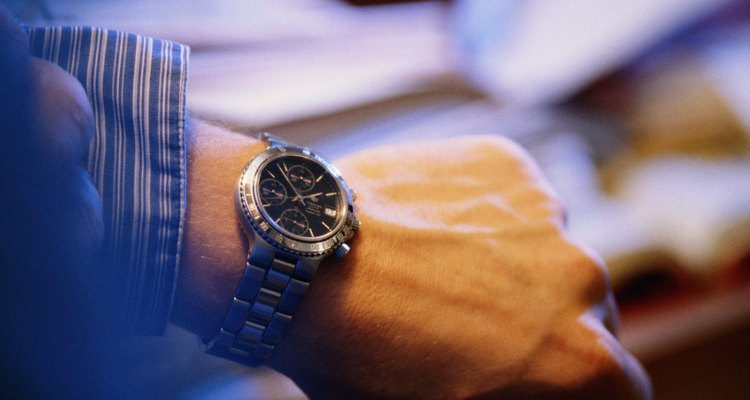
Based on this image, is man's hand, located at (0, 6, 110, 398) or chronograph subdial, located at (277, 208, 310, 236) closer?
man's hand, located at (0, 6, 110, 398)

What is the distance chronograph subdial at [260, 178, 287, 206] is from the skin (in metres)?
0.04

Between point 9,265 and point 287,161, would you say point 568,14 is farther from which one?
point 9,265

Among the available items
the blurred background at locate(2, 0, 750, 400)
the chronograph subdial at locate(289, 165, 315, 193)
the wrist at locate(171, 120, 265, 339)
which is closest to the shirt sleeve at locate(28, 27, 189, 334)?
the wrist at locate(171, 120, 265, 339)

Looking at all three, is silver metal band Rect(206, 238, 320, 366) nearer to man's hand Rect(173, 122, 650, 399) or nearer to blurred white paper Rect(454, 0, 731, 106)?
man's hand Rect(173, 122, 650, 399)

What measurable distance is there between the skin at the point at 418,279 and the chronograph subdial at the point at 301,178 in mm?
61

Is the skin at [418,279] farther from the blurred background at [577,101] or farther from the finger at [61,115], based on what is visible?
the blurred background at [577,101]

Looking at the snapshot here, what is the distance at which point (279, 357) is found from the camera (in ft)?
2.31

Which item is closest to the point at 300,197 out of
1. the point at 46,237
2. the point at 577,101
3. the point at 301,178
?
the point at 301,178

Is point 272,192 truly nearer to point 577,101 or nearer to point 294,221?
point 294,221

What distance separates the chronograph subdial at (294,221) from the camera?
0.67 metres

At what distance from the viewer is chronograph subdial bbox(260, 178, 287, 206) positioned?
26.8 inches

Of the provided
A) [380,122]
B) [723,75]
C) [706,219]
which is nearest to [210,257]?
[380,122]

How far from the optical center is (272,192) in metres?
0.69

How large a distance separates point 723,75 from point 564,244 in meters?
1.33
